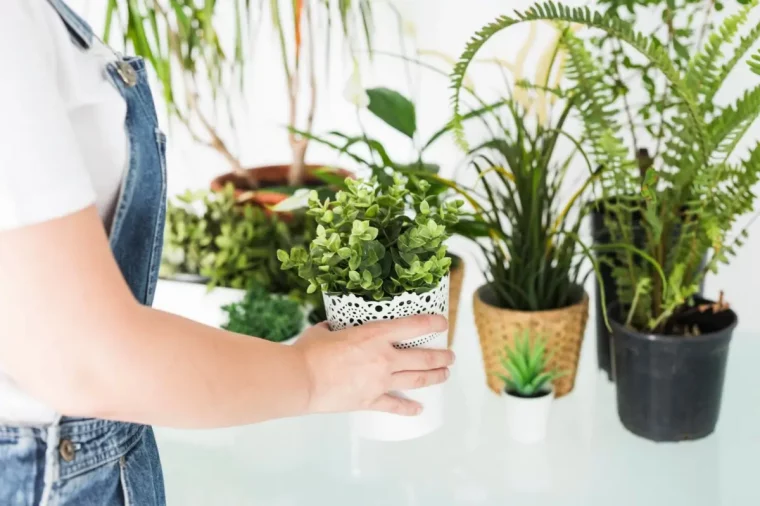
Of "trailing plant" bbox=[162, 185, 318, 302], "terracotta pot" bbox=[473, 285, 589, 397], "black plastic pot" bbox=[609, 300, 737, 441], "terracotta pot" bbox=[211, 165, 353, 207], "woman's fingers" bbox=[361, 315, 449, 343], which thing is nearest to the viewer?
"woman's fingers" bbox=[361, 315, 449, 343]

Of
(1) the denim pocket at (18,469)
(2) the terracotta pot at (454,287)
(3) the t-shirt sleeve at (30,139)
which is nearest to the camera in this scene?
(3) the t-shirt sleeve at (30,139)

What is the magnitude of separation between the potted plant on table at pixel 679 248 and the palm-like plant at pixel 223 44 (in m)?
0.48

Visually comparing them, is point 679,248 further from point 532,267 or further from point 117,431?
point 117,431

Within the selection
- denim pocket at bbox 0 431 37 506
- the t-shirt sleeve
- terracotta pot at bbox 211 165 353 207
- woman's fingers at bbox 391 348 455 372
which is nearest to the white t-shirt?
the t-shirt sleeve

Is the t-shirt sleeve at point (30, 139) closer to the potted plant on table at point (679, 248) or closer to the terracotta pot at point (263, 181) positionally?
the potted plant on table at point (679, 248)

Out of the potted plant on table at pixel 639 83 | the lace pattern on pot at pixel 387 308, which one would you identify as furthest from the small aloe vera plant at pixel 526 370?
the lace pattern on pot at pixel 387 308

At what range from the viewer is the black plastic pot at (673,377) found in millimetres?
903

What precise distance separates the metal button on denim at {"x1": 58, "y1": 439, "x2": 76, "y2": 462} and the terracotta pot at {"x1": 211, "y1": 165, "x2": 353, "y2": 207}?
2.59 ft

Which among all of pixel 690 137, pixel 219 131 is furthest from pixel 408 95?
pixel 690 137

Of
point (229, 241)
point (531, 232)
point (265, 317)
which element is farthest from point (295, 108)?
point (531, 232)

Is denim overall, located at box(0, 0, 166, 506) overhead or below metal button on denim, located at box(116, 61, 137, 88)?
below

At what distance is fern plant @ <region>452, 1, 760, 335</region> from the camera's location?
0.84 metres

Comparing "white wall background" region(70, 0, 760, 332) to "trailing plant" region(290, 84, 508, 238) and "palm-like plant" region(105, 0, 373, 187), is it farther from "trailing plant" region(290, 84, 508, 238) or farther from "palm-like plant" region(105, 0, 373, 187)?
"trailing plant" region(290, 84, 508, 238)

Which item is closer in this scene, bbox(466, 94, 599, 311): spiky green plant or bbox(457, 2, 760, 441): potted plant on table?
bbox(457, 2, 760, 441): potted plant on table
